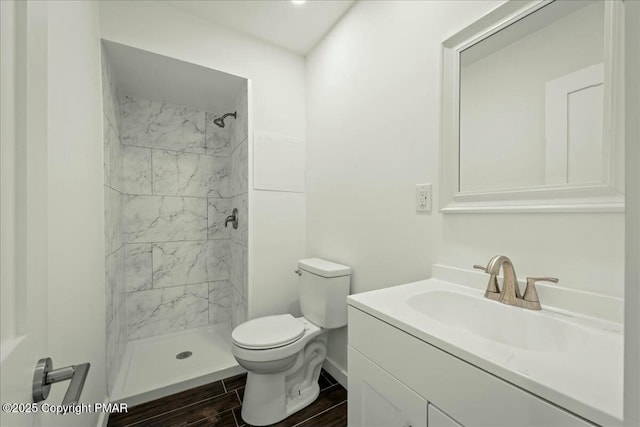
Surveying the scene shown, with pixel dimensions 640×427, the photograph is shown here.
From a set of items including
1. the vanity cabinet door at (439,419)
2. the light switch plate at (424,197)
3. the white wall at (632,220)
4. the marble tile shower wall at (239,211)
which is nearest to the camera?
the white wall at (632,220)

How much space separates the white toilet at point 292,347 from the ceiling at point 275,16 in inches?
63.6

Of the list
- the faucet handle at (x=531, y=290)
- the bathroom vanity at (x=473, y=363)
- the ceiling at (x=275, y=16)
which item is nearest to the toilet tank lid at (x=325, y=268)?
the bathroom vanity at (x=473, y=363)

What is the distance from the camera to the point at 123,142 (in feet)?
7.41

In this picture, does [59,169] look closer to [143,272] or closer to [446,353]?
[446,353]

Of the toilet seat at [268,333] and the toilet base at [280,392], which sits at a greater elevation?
the toilet seat at [268,333]

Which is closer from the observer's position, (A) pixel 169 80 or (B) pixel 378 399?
(B) pixel 378 399

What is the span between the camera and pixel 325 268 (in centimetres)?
164

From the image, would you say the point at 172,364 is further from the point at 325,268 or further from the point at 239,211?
the point at 325,268

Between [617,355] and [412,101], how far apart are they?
111cm

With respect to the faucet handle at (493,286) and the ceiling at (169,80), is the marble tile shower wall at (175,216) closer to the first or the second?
the ceiling at (169,80)

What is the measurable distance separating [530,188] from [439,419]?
75 centimetres

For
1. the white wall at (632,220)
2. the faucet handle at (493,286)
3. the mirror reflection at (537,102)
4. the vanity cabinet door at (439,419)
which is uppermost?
the mirror reflection at (537,102)

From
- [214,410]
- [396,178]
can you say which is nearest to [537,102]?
[396,178]

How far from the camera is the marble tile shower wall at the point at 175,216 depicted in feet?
7.62
